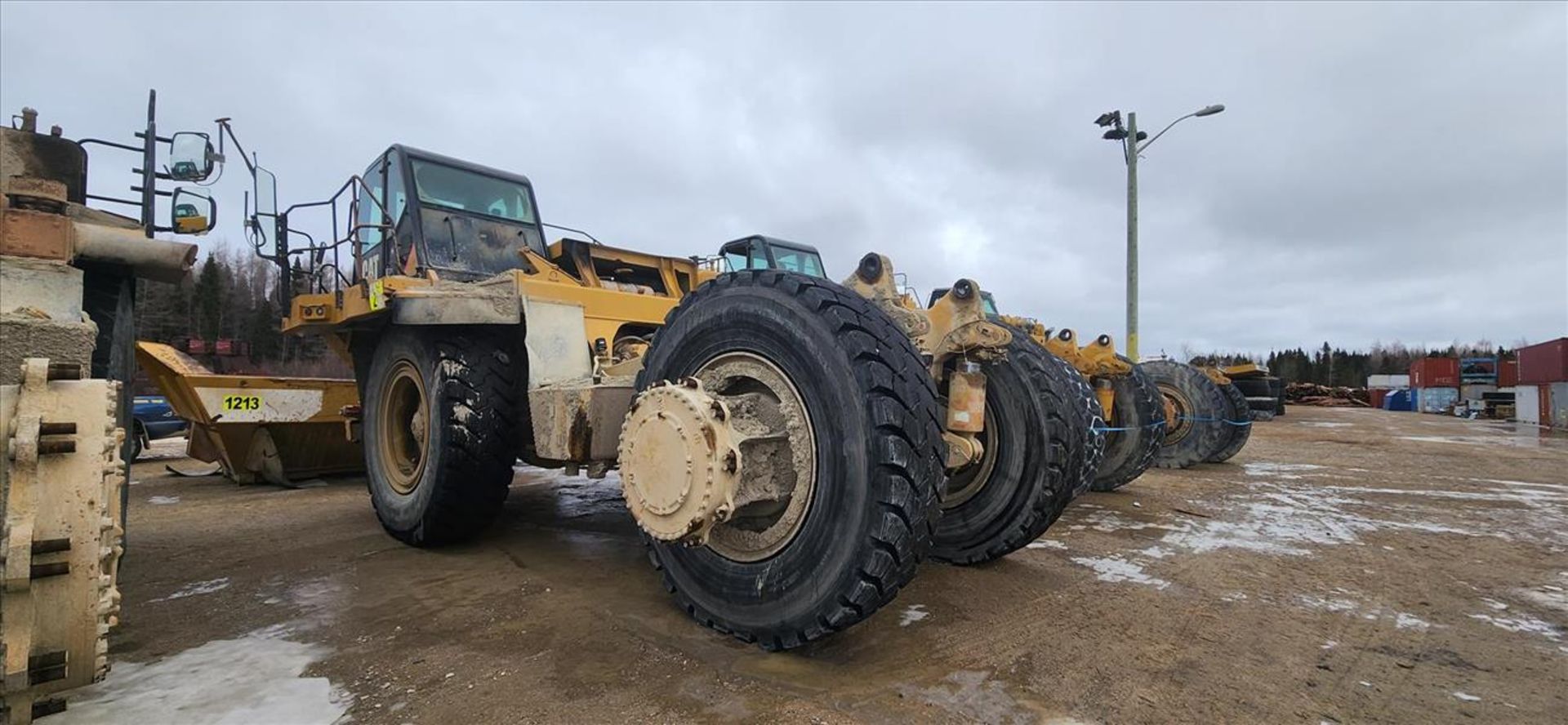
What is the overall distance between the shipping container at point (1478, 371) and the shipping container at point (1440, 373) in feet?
0.64

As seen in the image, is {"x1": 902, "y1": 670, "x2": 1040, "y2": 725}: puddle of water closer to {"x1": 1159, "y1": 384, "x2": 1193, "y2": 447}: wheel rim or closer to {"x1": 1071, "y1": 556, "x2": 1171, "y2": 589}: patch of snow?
{"x1": 1071, "y1": 556, "x2": 1171, "y2": 589}: patch of snow

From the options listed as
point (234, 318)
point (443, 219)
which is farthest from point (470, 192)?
point (234, 318)

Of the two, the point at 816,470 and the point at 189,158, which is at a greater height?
the point at 189,158

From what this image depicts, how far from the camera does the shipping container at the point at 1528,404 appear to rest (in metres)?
20.0

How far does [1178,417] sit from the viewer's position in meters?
9.17

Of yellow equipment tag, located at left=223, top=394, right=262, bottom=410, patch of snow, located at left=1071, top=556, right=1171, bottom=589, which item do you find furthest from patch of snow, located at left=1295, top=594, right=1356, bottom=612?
yellow equipment tag, located at left=223, top=394, right=262, bottom=410

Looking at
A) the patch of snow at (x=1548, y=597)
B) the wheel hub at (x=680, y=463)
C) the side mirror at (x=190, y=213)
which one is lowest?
the patch of snow at (x=1548, y=597)

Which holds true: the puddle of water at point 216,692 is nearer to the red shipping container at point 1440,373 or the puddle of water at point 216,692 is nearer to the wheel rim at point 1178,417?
the wheel rim at point 1178,417

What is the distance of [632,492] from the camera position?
2715 millimetres

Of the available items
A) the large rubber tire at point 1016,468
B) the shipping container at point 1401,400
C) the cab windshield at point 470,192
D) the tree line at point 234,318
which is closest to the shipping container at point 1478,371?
the shipping container at point 1401,400

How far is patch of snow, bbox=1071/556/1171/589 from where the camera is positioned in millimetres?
3805

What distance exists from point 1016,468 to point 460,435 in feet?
9.58

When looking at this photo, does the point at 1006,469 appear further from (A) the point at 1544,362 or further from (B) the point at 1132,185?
(A) the point at 1544,362

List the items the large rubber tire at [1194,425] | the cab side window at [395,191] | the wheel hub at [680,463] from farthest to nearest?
1. the large rubber tire at [1194,425]
2. the cab side window at [395,191]
3. the wheel hub at [680,463]
